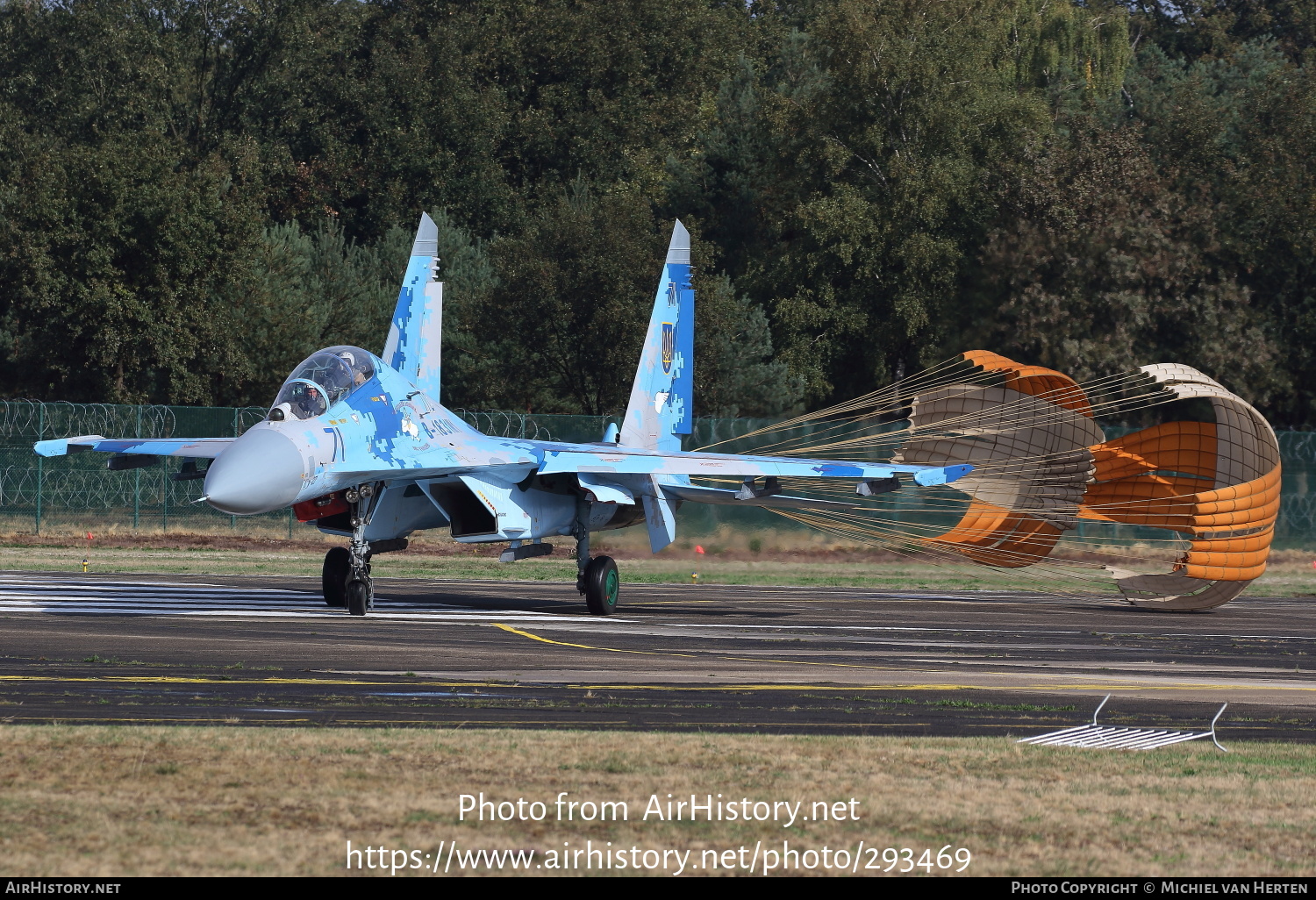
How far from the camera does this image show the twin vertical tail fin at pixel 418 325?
23422 millimetres

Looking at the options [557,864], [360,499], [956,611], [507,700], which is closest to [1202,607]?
[956,611]

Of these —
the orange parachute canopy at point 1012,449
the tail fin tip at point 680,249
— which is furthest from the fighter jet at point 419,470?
the orange parachute canopy at point 1012,449

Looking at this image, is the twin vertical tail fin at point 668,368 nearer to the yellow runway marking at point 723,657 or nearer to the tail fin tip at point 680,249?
the tail fin tip at point 680,249

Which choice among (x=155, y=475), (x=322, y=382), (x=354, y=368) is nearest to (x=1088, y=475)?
(x=354, y=368)

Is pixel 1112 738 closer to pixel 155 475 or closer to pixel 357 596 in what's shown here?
pixel 357 596

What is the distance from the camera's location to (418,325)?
23516 millimetres

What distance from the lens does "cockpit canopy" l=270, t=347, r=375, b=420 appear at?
18.6 metres

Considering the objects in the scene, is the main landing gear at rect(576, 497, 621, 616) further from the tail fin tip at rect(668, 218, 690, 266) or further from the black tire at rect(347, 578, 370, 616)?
the tail fin tip at rect(668, 218, 690, 266)

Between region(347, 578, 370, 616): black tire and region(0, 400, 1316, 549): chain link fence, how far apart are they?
49.5ft

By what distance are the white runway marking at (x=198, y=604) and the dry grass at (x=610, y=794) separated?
10019 millimetres

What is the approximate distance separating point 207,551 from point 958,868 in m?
29.0

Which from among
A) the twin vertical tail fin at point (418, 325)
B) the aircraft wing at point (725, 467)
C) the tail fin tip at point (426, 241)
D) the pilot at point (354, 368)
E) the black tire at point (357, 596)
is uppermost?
the tail fin tip at point (426, 241)

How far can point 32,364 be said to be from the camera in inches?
1811

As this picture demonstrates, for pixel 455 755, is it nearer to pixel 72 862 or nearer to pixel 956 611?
pixel 72 862
